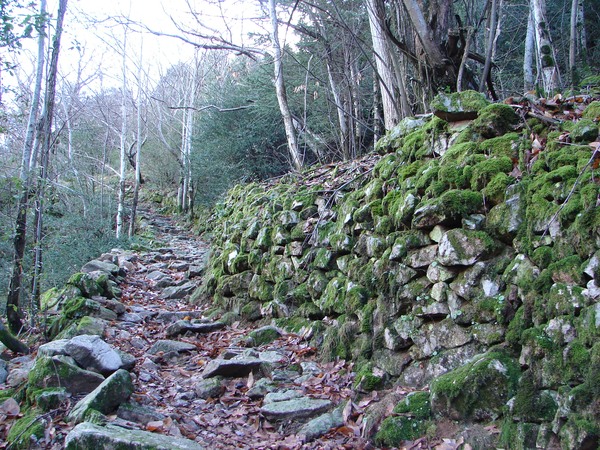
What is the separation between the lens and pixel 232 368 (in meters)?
4.77

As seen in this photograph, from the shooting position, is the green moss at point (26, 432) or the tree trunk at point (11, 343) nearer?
the green moss at point (26, 432)

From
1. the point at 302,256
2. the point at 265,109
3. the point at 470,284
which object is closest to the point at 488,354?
the point at 470,284

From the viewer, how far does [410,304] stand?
13.6ft

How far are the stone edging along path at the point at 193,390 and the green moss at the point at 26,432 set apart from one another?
0.05ft

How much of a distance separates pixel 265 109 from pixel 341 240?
956cm

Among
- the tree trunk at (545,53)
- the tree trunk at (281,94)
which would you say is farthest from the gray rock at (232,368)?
the tree trunk at (281,94)

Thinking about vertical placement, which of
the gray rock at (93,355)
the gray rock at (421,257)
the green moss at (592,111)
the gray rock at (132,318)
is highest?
the green moss at (592,111)

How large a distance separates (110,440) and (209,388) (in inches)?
63.0

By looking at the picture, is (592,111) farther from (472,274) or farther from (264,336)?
(264,336)

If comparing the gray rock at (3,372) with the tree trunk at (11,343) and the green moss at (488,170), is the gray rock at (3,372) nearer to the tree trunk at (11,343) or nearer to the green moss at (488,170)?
the tree trunk at (11,343)

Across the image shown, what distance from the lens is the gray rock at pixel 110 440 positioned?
2984 mm

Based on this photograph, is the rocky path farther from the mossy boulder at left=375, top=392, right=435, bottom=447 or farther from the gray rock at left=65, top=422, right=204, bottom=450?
the gray rock at left=65, top=422, right=204, bottom=450

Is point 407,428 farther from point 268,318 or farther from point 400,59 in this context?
point 400,59

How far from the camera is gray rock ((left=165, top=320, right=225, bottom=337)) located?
6.32 m
